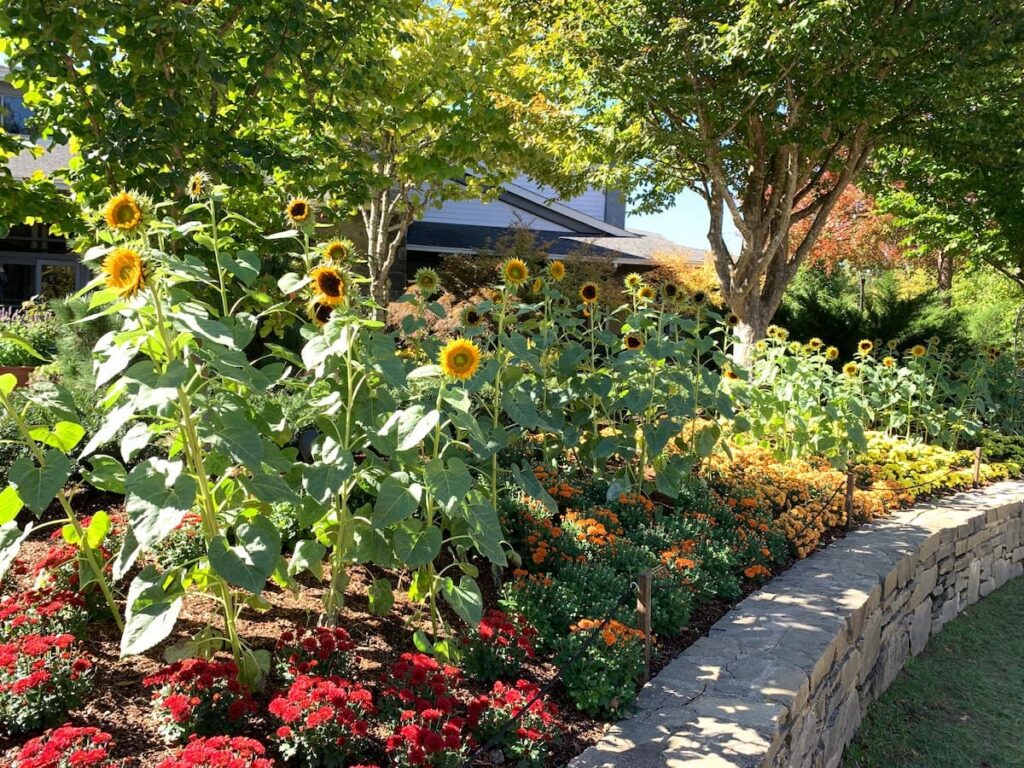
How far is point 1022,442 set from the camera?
7750mm

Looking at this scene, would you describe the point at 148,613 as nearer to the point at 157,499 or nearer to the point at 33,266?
the point at 157,499

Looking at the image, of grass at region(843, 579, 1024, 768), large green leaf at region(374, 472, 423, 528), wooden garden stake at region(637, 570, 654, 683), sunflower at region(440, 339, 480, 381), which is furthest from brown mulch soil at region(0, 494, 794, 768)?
grass at region(843, 579, 1024, 768)

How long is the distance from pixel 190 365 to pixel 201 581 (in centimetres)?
66

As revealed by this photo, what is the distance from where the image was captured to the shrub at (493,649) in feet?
8.30

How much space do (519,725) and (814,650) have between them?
1.41 m

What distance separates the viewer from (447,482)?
2254 millimetres

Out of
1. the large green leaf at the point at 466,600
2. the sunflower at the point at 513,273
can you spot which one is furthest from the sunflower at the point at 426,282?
the large green leaf at the point at 466,600

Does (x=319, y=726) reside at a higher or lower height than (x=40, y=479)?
lower

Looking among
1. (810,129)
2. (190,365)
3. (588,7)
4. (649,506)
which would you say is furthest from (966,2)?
(190,365)

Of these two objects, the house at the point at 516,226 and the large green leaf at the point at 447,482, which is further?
the house at the point at 516,226

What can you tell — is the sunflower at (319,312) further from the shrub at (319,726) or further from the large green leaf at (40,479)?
the shrub at (319,726)

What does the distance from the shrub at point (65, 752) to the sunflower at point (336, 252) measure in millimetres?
1430

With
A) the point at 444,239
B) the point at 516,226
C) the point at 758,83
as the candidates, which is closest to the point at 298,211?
the point at 758,83

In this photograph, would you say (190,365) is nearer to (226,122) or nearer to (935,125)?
(226,122)
